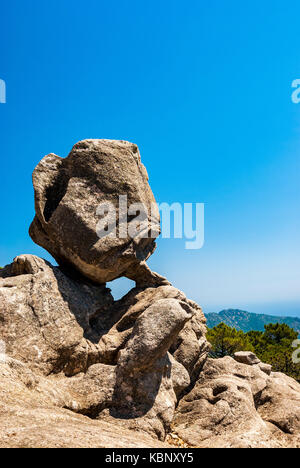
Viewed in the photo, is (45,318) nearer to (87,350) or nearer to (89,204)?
(87,350)

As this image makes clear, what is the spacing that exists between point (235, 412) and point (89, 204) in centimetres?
951

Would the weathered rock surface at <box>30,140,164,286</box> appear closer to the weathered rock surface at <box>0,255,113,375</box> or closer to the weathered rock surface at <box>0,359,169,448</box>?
the weathered rock surface at <box>0,255,113,375</box>

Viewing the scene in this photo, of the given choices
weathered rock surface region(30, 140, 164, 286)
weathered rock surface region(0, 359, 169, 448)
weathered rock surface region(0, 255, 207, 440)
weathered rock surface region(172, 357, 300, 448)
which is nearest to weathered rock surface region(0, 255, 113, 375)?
weathered rock surface region(0, 255, 207, 440)

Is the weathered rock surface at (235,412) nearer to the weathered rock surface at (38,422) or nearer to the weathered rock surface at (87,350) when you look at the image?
the weathered rock surface at (87,350)

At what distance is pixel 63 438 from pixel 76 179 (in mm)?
10033

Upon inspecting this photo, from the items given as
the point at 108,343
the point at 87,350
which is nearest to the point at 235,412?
the point at 108,343

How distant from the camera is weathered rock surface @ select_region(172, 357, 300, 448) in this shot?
1029 cm

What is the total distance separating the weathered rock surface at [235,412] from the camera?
10289 millimetres

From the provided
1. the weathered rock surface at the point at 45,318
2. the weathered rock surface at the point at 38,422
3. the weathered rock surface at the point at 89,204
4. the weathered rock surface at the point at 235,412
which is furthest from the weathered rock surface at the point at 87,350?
the weathered rock surface at the point at 89,204

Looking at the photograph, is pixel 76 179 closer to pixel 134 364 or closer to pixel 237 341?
pixel 134 364

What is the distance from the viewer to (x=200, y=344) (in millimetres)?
15484

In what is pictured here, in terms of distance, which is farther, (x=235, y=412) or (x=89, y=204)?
(x=89, y=204)

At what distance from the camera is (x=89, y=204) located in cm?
1360
